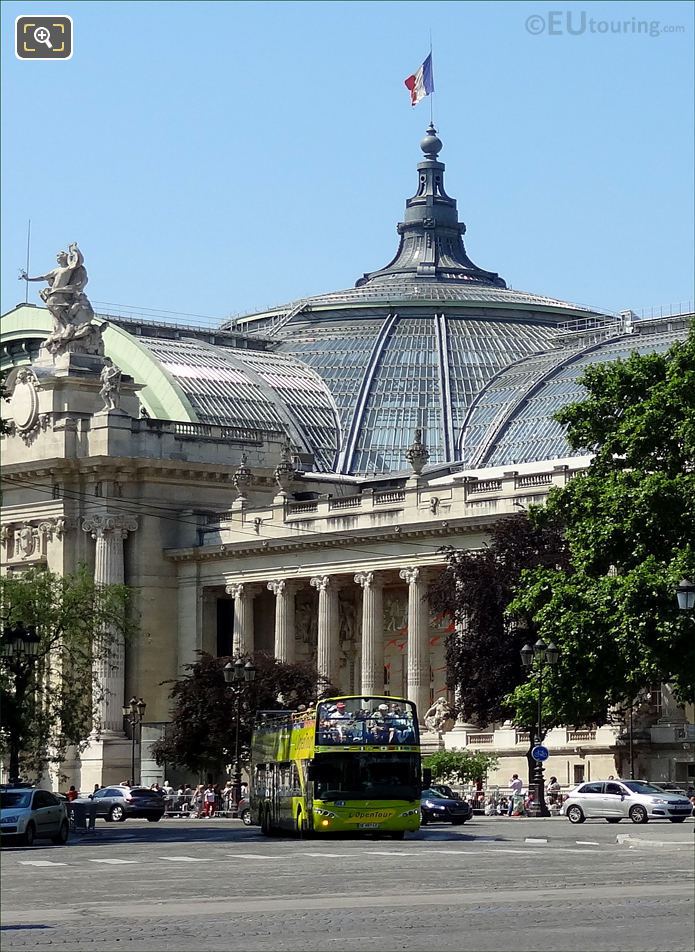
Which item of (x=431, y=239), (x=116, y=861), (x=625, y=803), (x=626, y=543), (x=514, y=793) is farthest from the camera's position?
(x=431, y=239)

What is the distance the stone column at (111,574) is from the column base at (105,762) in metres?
1.16

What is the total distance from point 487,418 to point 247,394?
50.4 ft

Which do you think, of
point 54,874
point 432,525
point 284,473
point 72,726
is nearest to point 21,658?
point 72,726

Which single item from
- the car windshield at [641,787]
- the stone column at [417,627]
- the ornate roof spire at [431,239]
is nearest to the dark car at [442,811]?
the car windshield at [641,787]

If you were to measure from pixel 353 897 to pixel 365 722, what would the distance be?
2704cm

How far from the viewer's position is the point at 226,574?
404ft

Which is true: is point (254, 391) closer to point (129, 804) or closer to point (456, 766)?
point (456, 766)

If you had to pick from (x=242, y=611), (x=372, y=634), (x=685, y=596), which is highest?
(x=242, y=611)

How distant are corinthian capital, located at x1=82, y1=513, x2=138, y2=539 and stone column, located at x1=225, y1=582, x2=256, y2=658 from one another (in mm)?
6522

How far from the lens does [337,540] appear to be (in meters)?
116

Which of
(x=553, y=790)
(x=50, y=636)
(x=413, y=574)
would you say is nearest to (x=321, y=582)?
(x=413, y=574)

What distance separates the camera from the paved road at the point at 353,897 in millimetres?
25750

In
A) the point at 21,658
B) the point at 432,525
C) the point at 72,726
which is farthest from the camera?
the point at 432,525

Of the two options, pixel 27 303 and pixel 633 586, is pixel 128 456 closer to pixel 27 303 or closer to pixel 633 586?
pixel 27 303
